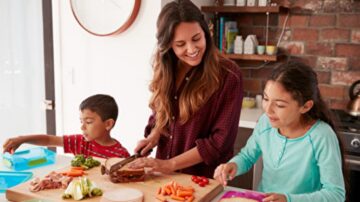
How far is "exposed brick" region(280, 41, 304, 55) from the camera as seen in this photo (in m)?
2.92

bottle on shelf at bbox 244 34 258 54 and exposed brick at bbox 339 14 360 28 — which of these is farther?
bottle on shelf at bbox 244 34 258 54

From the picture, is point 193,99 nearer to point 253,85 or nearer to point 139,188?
point 139,188

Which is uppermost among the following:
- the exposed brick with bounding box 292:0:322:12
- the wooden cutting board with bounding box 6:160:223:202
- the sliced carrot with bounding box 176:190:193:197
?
the exposed brick with bounding box 292:0:322:12

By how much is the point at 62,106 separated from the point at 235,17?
1.43m

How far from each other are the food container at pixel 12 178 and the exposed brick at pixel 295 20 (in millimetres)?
2071

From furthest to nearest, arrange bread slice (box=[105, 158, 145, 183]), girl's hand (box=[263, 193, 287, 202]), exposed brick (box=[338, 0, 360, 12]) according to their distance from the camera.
Result: exposed brick (box=[338, 0, 360, 12]) → bread slice (box=[105, 158, 145, 183]) → girl's hand (box=[263, 193, 287, 202])

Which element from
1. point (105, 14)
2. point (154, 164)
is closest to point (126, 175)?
point (154, 164)

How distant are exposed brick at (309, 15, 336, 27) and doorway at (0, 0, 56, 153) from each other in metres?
1.85

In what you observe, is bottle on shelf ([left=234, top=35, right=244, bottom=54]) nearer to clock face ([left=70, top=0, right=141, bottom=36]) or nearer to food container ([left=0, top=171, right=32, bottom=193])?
clock face ([left=70, top=0, right=141, bottom=36])

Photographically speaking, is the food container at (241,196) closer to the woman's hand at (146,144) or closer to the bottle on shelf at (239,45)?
the woman's hand at (146,144)

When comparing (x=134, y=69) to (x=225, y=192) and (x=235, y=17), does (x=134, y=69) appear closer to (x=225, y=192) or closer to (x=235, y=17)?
(x=235, y=17)

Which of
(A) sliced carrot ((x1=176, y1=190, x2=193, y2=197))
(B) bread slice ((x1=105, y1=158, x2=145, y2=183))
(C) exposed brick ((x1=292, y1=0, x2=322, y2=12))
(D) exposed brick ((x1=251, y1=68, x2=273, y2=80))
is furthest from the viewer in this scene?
(D) exposed brick ((x1=251, y1=68, x2=273, y2=80))

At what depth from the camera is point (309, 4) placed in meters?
2.85

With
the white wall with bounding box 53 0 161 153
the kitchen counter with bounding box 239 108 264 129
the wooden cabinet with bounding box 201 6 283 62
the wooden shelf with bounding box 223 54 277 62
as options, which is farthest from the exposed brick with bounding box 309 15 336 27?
the white wall with bounding box 53 0 161 153
